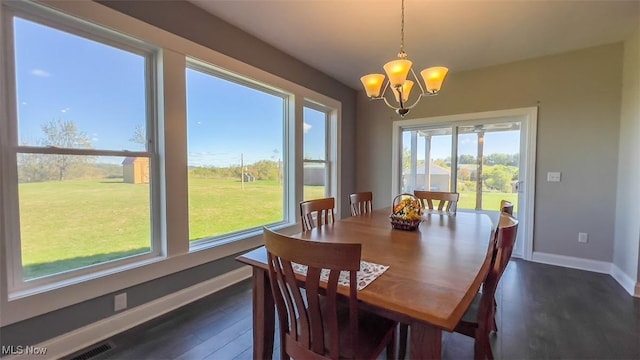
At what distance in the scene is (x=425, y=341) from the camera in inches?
35.5

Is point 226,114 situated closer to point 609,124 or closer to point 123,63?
point 123,63

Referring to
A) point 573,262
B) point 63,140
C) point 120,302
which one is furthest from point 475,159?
point 63,140

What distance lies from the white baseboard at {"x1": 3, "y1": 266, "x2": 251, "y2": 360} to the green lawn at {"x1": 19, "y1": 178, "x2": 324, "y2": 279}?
0.41 metres

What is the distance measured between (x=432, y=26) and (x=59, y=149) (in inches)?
125

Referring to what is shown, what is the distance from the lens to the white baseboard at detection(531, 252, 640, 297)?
2.53 m

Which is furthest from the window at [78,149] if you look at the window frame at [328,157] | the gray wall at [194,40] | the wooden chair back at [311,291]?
the window frame at [328,157]

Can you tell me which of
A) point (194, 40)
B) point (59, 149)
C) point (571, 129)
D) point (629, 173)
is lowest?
point (629, 173)

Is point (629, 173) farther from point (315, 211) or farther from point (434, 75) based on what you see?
point (315, 211)

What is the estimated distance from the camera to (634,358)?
1669 mm

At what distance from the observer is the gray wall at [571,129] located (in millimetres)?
3020

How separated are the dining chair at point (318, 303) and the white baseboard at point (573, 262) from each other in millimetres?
3239

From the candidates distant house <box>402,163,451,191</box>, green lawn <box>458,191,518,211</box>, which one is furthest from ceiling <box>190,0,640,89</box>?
green lawn <box>458,191,518,211</box>

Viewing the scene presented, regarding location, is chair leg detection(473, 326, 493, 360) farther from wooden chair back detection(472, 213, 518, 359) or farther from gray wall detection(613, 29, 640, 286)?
gray wall detection(613, 29, 640, 286)

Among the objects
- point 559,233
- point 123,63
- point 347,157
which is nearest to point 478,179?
point 559,233
